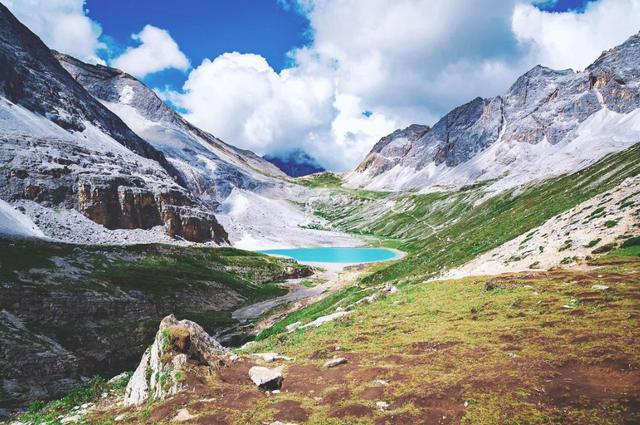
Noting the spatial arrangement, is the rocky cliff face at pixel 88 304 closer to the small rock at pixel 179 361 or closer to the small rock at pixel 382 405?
the small rock at pixel 179 361

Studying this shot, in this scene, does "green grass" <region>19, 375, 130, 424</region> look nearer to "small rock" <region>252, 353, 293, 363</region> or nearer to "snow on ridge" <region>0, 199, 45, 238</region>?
"small rock" <region>252, 353, 293, 363</region>

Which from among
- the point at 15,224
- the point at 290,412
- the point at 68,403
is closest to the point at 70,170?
the point at 15,224

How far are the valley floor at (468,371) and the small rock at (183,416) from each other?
0.60 feet

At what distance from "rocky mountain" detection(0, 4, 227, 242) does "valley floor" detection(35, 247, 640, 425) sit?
13459cm

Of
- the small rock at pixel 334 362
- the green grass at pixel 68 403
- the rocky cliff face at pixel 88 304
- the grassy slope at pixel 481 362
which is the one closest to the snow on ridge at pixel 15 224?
the rocky cliff face at pixel 88 304

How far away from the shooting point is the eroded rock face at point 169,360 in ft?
66.1

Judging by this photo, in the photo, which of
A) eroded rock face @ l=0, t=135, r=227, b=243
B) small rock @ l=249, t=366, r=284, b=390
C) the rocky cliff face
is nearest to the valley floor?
small rock @ l=249, t=366, r=284, b=390

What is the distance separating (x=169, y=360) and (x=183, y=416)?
4847mm

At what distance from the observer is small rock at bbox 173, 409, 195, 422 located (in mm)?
16703

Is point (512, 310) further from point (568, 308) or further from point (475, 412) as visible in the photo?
point (475, 412)

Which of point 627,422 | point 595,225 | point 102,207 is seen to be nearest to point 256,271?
point 102,207

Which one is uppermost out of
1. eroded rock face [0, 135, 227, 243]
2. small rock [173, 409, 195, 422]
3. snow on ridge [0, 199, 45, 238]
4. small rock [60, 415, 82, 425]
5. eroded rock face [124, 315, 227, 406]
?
eroded rock face [0, 135, 227, 243]

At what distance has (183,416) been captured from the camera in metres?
16.9

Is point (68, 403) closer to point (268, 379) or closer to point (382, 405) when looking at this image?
point (268, 379)
